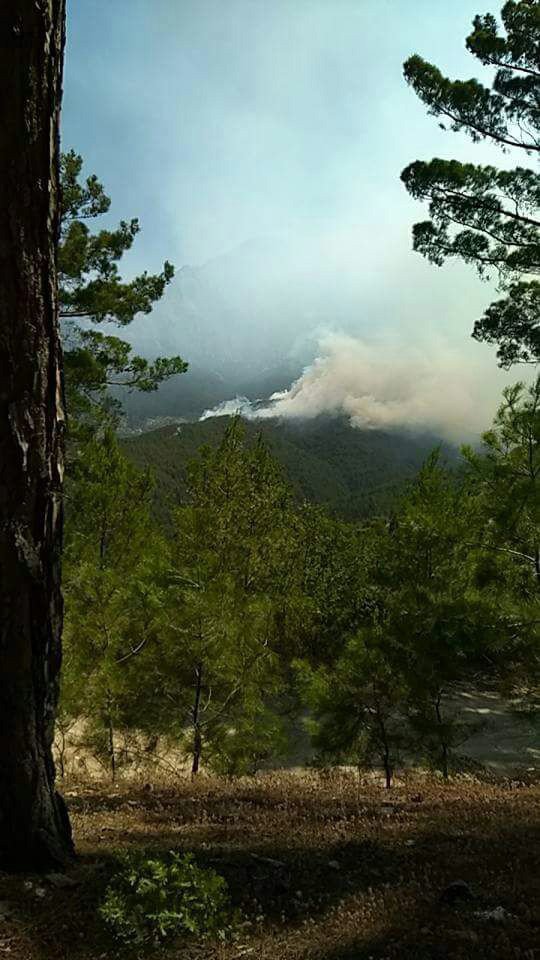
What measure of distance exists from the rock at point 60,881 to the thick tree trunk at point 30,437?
0.17 metres

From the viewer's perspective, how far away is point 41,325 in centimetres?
364

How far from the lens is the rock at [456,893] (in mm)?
3443

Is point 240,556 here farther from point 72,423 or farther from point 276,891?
point 276,891

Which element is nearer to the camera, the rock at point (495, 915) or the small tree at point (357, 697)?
the rock at point (495, 915)

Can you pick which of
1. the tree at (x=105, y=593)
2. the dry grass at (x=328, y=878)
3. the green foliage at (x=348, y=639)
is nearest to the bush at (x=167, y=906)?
the dry grass at (x=328, y=878)

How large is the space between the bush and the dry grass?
0.11m

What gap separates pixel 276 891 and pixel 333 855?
3.14 feet

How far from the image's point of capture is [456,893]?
3484 millimetres

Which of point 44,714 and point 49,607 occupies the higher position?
point 49,607

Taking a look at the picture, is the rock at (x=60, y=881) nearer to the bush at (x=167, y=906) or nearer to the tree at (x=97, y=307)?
the bush at (x=167, y=906)

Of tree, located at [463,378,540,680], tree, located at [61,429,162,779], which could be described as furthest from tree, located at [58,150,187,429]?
tree, located at [463,378,540,680]

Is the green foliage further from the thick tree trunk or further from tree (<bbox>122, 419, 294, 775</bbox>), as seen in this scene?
the thick tree trunk

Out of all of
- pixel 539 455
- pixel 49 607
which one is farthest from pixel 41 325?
pixel 539 455

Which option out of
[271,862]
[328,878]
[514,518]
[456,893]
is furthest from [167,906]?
[514,518]
